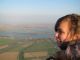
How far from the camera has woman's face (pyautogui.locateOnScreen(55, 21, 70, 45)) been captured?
94 cm

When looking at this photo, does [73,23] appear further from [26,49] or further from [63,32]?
[26,49]

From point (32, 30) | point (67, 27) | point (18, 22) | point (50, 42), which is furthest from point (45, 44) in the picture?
point (67, 27)

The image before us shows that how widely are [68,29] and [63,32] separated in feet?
0.09

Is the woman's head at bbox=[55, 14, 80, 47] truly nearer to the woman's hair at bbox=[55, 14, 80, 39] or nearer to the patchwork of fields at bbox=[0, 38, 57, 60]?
the woman's hair at bbox=[55, 14, 80, 39]

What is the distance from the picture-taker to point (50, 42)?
245 centimetres

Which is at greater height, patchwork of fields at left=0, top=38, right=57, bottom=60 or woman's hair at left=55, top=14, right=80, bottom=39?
woman's hair at left=55, top=14, right=80, bottom=39

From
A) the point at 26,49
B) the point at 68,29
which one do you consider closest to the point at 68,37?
the point at 68,29

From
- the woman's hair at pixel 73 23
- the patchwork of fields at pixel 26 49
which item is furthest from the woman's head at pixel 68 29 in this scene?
the patchwork of fields at pixel 26 49

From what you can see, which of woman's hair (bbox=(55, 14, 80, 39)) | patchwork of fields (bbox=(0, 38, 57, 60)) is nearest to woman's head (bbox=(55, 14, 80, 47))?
woman's hair (bbox=(55, 14, 80, 39))

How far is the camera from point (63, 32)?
38.2 inches

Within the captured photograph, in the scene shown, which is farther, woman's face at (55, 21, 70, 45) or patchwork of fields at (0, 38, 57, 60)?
patchwork of fields at (0, 38, 57, 60)

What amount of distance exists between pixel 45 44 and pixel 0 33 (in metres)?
0.50

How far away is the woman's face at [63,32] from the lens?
0.94m

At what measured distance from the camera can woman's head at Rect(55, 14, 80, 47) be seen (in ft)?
3.04
